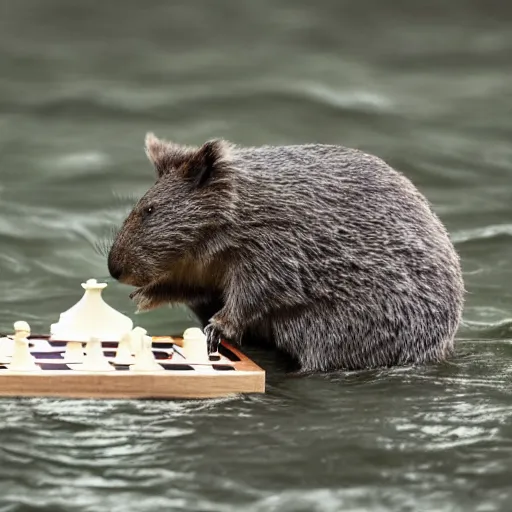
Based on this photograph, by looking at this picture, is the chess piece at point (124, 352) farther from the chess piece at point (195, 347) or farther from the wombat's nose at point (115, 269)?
Answer: the wombat's nose at point (115, 269)

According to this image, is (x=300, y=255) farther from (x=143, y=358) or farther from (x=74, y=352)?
(x=74, y=352)

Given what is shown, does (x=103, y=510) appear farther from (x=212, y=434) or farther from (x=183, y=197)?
(x=183, y=197)

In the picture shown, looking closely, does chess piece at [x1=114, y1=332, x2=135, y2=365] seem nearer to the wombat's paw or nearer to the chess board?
the chess board

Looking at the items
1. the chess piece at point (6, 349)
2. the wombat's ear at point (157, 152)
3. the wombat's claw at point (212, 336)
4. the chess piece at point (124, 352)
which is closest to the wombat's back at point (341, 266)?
the wombat's claw at point (212, 336)

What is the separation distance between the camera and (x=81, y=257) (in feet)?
20.5

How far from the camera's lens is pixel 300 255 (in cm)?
444

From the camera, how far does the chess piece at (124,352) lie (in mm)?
4074

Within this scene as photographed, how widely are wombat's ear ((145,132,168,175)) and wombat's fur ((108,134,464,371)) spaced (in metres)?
0.02

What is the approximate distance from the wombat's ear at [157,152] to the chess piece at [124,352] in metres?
0.84

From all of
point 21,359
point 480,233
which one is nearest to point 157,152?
point 21,359

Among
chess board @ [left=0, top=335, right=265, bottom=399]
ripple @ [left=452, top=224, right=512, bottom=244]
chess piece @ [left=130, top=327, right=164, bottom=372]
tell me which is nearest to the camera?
chess board @ [left=0, top=335, right=265, bottom=399]

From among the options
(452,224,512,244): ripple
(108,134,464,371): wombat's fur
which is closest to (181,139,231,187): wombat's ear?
(108,134,464,371): wombat's fur

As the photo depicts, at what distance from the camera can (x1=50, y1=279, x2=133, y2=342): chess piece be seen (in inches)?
167

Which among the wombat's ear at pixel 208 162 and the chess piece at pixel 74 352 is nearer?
the chess piece at pixel 74 352
